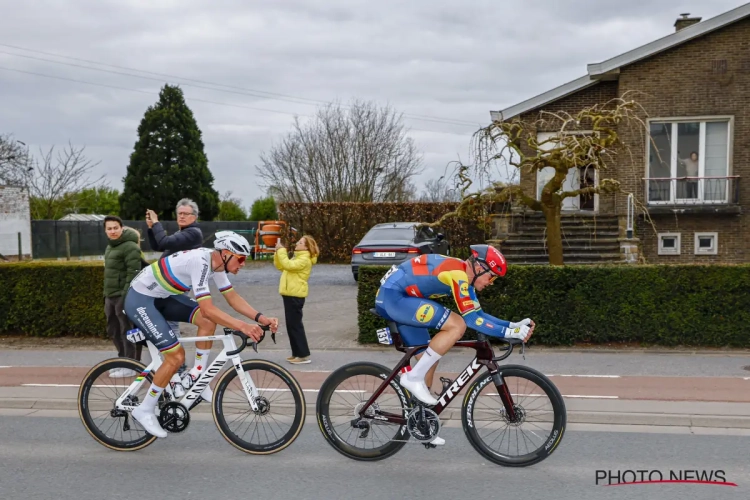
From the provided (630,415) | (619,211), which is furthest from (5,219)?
(630,415)

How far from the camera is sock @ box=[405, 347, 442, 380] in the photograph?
5.81 meters

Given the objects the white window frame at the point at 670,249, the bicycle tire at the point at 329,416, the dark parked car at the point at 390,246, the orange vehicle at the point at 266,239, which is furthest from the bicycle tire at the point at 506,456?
the orange vehicle at the point at 266,239

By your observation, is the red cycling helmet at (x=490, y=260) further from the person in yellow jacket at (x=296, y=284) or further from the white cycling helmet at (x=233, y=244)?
the person in yellow jacket at (x=296, y=284)

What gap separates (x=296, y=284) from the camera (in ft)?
33.9

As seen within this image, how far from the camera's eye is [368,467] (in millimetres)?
Result: 5910

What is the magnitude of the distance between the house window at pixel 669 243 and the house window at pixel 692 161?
948 mm

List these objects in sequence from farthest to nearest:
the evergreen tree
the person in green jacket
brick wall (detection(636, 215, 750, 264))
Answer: the evergreen tree
brick wall (detection(636, 215, 750, 264))
the person in green jacket

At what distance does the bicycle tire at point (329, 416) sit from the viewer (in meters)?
5.84

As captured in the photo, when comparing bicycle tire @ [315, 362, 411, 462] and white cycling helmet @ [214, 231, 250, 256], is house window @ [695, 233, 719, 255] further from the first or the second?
white cycling helmet @ [214, 231, 250, 256]

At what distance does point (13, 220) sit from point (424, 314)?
3435 centimetres

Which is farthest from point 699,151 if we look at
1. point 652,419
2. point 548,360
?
point 652,419

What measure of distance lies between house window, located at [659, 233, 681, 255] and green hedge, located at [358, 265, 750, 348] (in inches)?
398

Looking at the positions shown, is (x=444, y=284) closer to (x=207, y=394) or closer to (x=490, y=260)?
(x=490, y=260)

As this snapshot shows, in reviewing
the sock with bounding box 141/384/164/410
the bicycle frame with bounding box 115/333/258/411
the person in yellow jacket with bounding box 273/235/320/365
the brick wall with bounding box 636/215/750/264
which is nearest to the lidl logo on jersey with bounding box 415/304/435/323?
the bicycle frame with bounding box 115/333/258/411
